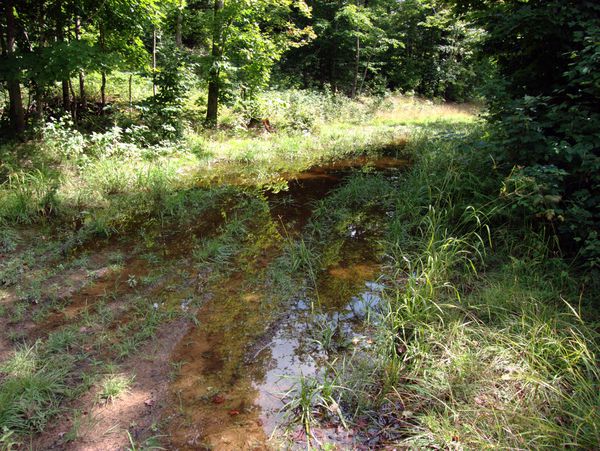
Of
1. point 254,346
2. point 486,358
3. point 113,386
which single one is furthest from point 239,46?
point 486,358

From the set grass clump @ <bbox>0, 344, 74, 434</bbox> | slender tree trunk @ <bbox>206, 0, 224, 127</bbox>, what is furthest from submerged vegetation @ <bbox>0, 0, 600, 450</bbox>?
slender tree trunk @ <bbox>206, 0, 224, 127</bbox>

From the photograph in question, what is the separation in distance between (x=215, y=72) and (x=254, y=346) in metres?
9.62

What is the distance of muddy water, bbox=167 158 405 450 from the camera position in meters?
2.53

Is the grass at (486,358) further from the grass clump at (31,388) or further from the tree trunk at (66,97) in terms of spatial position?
the tree trunk at (66,97)

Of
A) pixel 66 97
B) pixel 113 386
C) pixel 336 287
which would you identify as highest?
pixel 66 97

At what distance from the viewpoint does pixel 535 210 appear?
396cm

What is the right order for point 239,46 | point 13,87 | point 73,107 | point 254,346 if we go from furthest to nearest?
point 239,46
point 73,107
point 13,87
point 254,346

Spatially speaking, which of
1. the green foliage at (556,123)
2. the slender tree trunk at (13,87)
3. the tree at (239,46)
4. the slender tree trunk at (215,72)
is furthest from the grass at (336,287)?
the tree at (239,46)

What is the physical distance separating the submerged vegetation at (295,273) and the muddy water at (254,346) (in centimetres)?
2

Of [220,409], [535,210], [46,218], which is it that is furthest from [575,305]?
[46,218]

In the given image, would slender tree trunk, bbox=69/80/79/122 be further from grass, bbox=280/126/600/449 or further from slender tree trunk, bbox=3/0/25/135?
grass, bbox=280/126/600/449

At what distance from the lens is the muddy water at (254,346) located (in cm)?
253

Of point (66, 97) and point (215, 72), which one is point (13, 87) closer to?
point (66, 97)

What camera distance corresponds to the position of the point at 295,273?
4430mm
